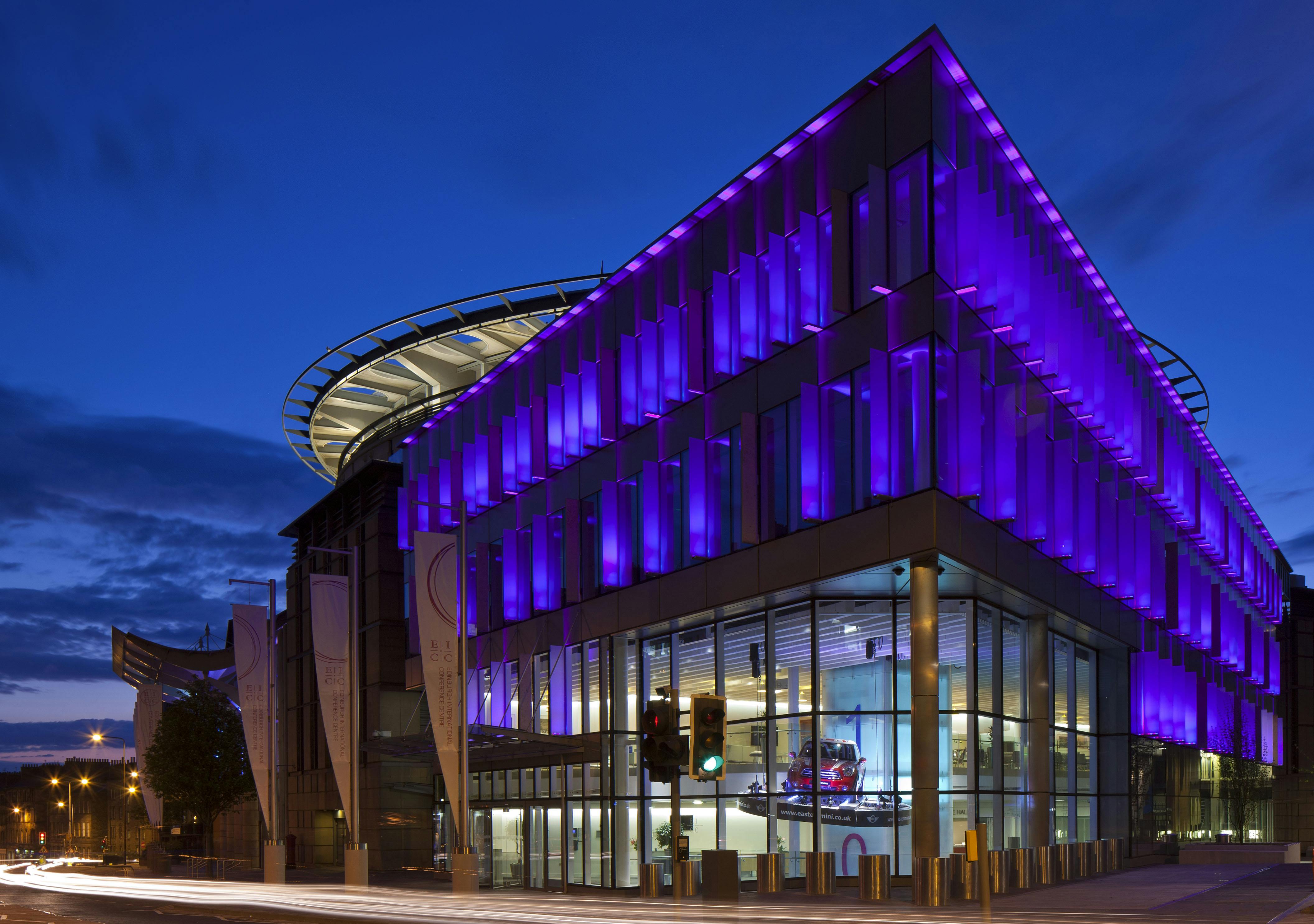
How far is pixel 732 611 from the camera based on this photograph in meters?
33.1

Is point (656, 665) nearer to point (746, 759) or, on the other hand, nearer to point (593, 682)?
point (593, 682)

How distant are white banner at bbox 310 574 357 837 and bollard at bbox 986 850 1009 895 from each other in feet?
62.5

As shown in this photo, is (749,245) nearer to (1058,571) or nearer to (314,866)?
(1058,571)

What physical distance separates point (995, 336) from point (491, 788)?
24836 millimetres

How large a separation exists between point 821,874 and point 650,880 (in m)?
4.05

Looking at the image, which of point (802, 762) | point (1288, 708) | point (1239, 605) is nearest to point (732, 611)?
point (802, 762)

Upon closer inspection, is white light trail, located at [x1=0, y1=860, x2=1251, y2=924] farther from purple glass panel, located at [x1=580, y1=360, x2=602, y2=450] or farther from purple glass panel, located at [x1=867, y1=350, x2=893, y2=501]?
purple glass panel, located at [x1=580, y1=360, x2=602, y2=450]

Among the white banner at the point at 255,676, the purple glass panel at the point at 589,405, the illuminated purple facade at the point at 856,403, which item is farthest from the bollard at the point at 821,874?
the white banner at the point at 255,676

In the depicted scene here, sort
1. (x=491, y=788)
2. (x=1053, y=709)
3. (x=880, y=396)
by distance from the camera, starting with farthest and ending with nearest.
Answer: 1. (x=491, y=788)
2. (x=1053, y=709)
3. (x=880, y=396)

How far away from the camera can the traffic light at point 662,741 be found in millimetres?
15148

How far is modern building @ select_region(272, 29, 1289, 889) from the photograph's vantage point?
27.8 metres

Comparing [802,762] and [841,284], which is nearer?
[841,284]

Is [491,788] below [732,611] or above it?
below

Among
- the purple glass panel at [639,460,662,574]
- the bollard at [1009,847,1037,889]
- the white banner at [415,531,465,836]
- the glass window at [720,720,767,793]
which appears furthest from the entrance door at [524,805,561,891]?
the bollard at [1009,847,1037,889]
